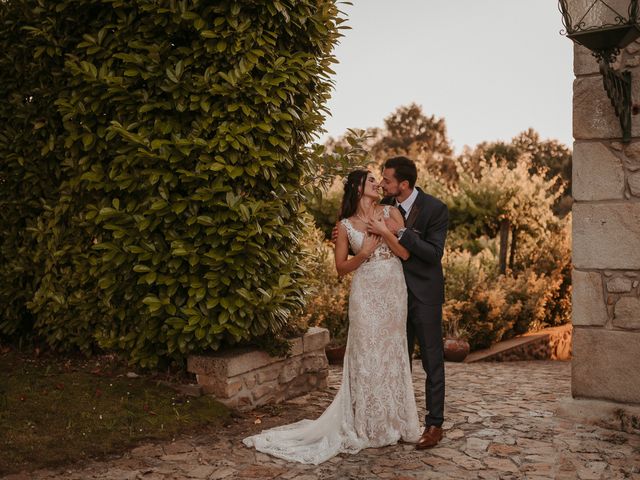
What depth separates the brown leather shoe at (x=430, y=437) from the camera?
4.48 meters

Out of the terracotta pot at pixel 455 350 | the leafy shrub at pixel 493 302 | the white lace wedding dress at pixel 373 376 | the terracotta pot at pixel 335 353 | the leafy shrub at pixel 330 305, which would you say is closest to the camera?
the white lace wedding dress at pixel 373 376

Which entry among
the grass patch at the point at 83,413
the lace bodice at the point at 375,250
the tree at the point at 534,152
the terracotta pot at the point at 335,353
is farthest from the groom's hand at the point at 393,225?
the tree at the point at 534,152

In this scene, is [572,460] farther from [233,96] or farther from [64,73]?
[64,73]

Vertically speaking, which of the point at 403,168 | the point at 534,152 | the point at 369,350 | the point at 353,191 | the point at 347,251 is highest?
the point at 534,152

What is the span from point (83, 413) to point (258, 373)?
1430 mm

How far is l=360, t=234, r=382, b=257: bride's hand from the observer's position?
4602 millimetres

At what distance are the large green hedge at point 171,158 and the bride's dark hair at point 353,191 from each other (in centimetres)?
73

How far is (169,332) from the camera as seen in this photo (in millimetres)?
5223

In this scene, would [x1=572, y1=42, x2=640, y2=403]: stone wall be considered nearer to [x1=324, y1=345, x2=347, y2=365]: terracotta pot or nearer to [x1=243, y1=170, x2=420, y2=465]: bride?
[x1=243, y1=170, x2=420, y2=465]: bride

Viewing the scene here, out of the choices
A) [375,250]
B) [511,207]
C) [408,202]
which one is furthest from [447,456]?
[511,207]

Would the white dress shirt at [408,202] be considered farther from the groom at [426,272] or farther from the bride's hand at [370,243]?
the bride's hand at [370,243]

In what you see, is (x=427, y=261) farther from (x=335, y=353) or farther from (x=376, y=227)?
(x=335, y=353)

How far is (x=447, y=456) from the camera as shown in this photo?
14.3ft

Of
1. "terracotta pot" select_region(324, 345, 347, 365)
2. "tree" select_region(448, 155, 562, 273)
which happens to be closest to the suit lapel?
"terracotta pot" select_region(324, 345, 347, 365)
